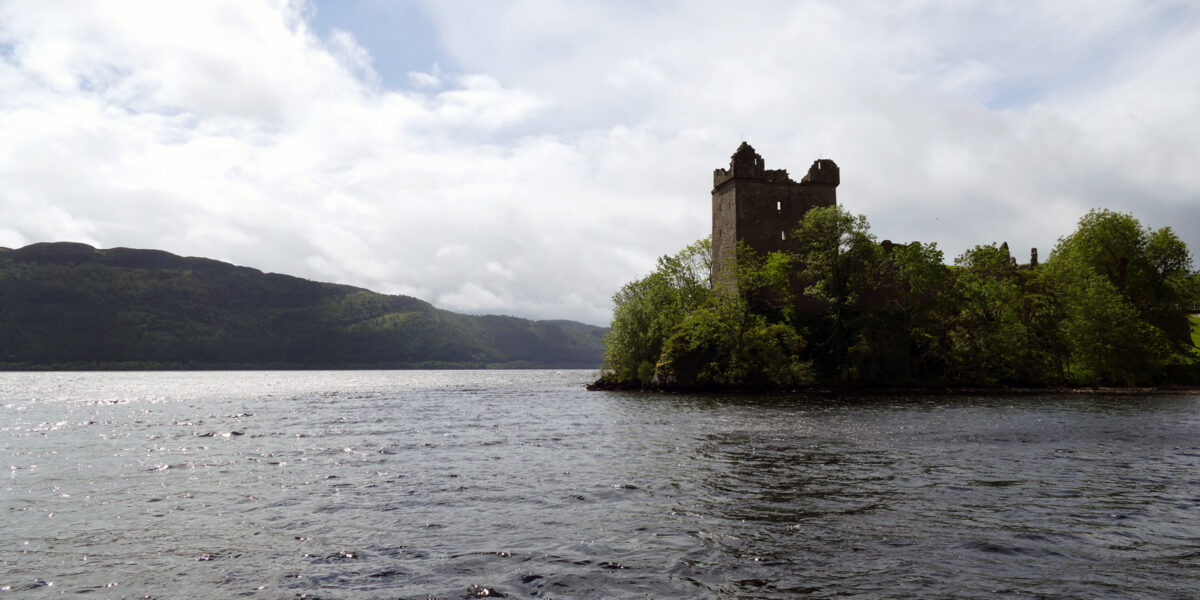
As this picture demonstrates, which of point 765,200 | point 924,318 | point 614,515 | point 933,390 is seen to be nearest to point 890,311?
point 924,318

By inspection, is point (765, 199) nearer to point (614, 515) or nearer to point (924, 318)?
point (924, 318)

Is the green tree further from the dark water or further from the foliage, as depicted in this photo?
the dark water

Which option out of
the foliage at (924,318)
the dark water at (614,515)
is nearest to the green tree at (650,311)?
the foliage at (924,318)

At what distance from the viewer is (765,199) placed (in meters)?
75.4

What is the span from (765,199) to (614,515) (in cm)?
6480

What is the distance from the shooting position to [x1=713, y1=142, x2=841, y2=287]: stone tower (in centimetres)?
7506

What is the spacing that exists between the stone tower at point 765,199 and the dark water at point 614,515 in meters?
45.5

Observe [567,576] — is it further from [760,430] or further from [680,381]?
[680,381]

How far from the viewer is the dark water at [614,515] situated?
10547 mm

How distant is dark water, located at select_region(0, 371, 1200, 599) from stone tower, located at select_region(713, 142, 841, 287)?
149 feet

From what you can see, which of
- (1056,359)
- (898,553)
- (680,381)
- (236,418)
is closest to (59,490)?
(898,553)

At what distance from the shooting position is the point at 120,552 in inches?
486

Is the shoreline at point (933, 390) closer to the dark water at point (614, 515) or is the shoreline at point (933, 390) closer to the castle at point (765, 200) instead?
the castle at point (765, 200)

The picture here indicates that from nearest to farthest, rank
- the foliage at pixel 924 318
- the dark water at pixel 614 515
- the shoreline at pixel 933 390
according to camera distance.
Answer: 1. the dark water at pixel 614 515
2. the shoreline at pixel 933 390
3. the foliage at pixel 924 318
